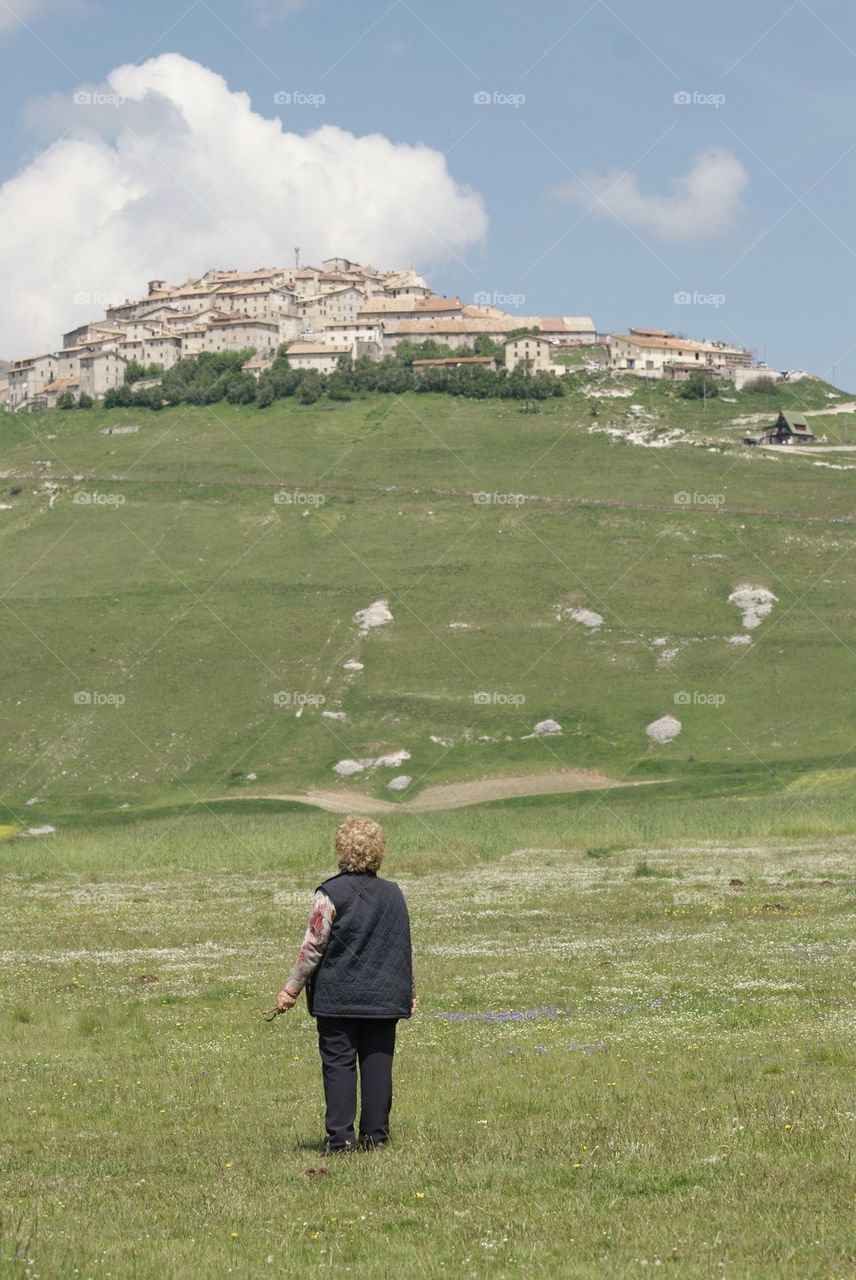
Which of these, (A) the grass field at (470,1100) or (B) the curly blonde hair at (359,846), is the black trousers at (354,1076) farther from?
(B) the curly blonde hair at (359,846)

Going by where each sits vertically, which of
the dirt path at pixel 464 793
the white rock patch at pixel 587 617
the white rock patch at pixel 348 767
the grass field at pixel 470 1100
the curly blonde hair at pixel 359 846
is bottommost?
the grass field at pixel 470 1100

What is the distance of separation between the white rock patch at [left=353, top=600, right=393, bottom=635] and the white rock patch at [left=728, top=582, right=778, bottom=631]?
3267cm

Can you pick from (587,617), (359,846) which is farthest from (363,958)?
(587,617)

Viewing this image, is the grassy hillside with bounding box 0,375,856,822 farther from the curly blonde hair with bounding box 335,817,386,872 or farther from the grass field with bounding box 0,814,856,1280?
the curly blonde hair with bounding box 335,817,386,872

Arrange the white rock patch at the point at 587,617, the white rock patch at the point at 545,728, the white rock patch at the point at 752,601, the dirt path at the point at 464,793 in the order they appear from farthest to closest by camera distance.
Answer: the white rock patch at the point at 587,617 < the white rock patch at the point at 752,601 < the white rock patch at the point at 545,728 < the dirt path at the point at 464,793

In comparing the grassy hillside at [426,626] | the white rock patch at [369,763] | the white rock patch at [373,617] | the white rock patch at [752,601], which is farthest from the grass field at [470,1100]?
the white rock patch at [373,617]

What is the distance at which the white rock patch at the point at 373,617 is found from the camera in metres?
148

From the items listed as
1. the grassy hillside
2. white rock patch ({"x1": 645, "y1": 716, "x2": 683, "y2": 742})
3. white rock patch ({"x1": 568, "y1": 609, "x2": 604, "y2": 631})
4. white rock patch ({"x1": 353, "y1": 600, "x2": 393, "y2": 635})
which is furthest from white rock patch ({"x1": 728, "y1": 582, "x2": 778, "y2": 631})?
white rock patch ({"x1": 353, "y1": 600, "x2": 393, "y2": 635})

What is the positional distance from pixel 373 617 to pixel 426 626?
5.54 metres

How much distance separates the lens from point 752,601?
146 metres

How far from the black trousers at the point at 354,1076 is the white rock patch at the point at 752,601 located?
5067 inches

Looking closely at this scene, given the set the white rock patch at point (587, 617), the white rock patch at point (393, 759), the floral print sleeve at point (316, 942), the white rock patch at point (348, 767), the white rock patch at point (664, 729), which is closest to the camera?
the floral print sleeve at point (316, 942)

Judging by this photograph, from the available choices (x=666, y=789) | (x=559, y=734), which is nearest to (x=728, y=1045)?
(x=666, y=789)

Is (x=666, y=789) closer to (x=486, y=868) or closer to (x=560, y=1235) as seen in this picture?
(x=486, y=868)
